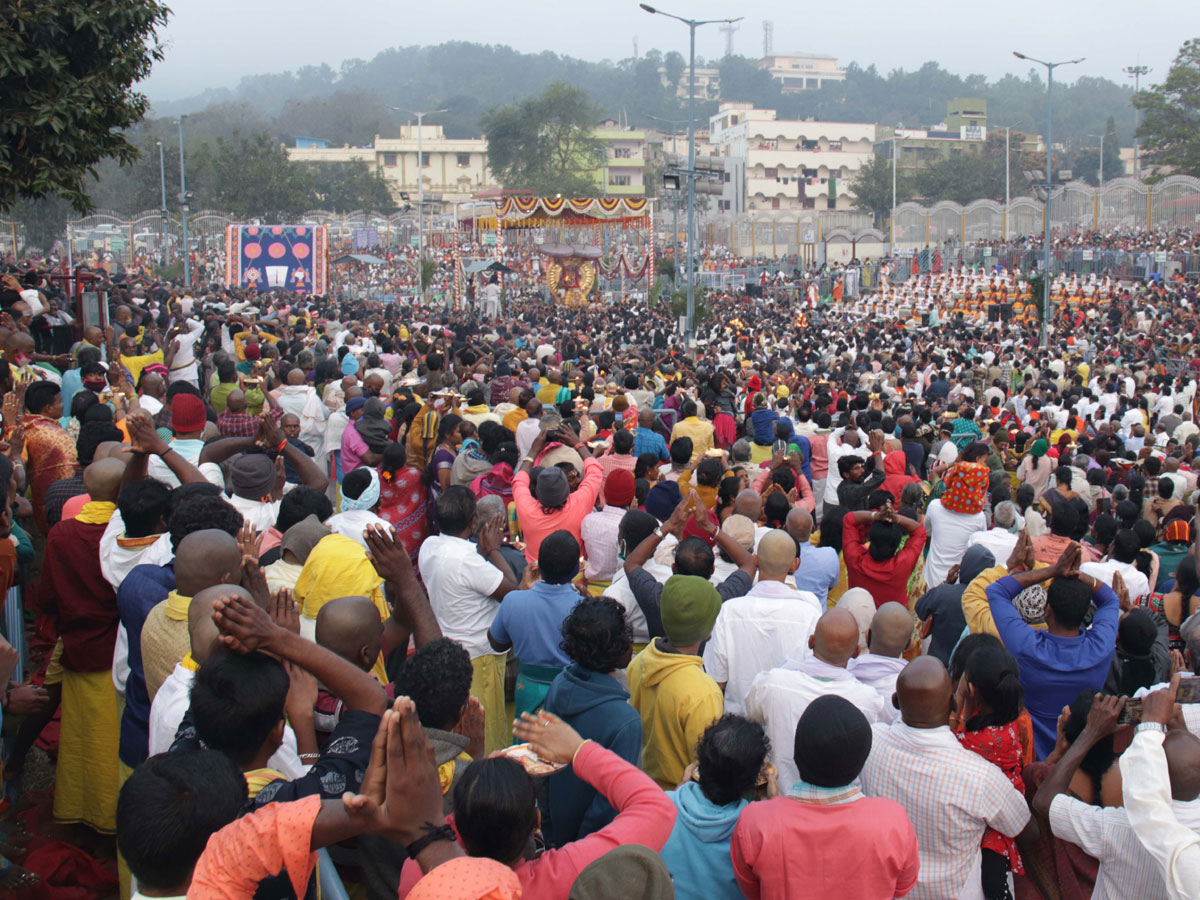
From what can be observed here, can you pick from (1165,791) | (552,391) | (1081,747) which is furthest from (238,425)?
(1165,791)

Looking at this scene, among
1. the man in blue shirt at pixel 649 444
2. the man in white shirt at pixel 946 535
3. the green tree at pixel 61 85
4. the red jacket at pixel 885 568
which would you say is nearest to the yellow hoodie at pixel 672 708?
the red jacket at pixel 885 568

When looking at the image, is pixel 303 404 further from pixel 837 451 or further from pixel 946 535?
pixel 946 535

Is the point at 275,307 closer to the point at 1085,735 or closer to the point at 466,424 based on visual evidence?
the point at 466,424

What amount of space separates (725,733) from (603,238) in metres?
36.0

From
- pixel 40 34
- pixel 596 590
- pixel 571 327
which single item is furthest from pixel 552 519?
pixel 571 327

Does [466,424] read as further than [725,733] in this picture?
Yes

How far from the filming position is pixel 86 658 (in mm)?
4543

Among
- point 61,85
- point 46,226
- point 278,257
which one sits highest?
point 46,226

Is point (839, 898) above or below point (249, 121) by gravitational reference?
below

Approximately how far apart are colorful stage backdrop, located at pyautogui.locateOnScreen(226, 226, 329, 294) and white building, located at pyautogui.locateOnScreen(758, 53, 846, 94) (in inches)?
6308

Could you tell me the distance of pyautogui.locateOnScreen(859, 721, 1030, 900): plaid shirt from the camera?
3.14 metres

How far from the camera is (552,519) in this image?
5793 millimetres

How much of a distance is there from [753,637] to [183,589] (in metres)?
2.16

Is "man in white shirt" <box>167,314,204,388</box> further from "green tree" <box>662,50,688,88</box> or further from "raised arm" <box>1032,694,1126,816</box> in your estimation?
"green tree" <box>662,50,688,88</box>
